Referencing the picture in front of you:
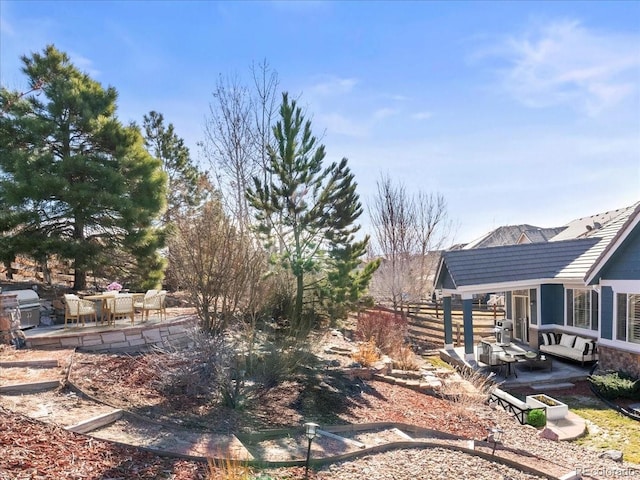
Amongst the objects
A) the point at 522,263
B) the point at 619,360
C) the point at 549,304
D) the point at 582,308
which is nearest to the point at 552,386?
the point at 619,360

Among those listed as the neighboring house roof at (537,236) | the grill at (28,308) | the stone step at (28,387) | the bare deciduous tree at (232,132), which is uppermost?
the bare deciduous tree at (232,132)

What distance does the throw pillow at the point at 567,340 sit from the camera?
13.8m

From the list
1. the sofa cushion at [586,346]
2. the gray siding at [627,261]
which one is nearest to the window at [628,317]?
the gray siding at [627,261]

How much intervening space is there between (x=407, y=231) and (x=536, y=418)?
15942 millimetres

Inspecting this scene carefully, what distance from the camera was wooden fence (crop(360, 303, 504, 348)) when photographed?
17755 mm

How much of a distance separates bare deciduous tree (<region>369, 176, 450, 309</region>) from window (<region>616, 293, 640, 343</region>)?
1028 cm

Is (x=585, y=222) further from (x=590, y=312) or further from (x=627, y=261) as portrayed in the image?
(x=627, y=261)

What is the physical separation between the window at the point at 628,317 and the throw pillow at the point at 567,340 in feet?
6.12

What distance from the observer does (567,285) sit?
14508 millimetres

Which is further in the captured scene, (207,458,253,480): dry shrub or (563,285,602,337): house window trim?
(563,285,602,337): house window trim

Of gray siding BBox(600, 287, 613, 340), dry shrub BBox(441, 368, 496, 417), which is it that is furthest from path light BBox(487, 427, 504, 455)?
gray siding BBox(600, 287, 613, 340)

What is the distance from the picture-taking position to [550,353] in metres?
14.1

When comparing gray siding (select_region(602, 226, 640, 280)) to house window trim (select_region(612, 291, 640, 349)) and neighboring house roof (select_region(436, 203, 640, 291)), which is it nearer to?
house window trim (select_region(612, 291, 640, 349))

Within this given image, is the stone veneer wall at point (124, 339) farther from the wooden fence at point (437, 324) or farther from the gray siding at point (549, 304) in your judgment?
the gray siding at point (549, 304)
